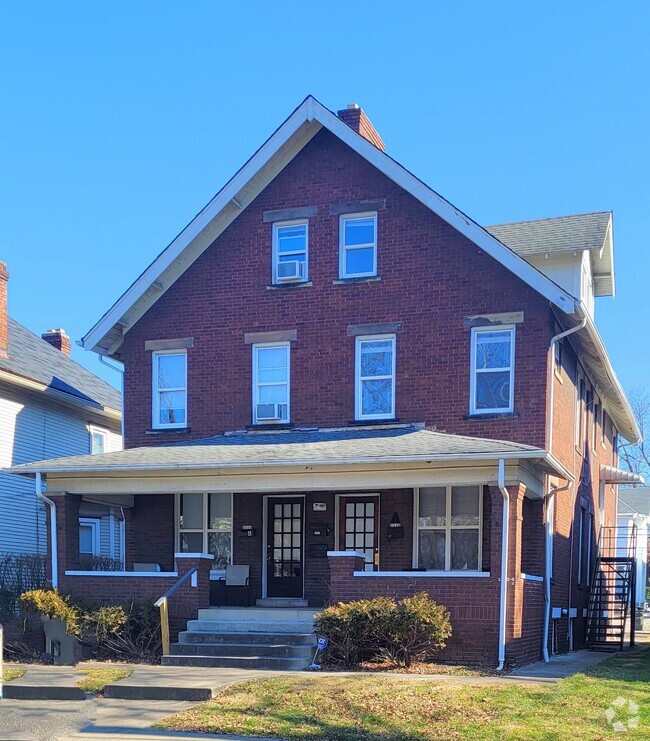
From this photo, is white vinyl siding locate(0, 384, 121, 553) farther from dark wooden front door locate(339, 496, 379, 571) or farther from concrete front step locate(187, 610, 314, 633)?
dark wooden front door locate(339, 496, 379, 571)

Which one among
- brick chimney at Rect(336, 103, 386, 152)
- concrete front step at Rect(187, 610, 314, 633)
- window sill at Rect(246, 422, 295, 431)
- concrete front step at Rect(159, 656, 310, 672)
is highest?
brick chimney at Rect(336, 103, 386, 152)

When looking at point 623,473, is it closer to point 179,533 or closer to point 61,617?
point 179,533

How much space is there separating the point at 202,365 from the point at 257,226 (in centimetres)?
307

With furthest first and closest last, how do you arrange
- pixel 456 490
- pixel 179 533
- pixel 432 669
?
pixel 179 533, pixel 456 490, pixel 432 669

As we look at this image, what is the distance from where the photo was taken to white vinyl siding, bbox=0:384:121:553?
2244cm

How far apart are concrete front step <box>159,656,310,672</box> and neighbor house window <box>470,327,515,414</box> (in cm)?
595

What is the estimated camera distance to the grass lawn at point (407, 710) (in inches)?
373

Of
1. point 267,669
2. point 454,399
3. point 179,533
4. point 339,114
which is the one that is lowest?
point 267,669

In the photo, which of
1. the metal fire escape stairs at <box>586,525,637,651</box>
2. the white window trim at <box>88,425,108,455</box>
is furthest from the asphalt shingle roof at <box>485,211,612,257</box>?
the white window trim at <box>88,425,108,455</box>

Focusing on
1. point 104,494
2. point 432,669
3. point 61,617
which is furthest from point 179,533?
point 432,669

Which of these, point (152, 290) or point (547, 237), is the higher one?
point (547, 237)

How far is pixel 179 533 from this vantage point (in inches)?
765

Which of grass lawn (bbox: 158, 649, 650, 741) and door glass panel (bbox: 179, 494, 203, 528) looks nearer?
grass lawn (bbox: 158, 649, 650, 741)

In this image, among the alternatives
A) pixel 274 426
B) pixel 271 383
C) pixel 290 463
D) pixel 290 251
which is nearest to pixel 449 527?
pixel 290 463
